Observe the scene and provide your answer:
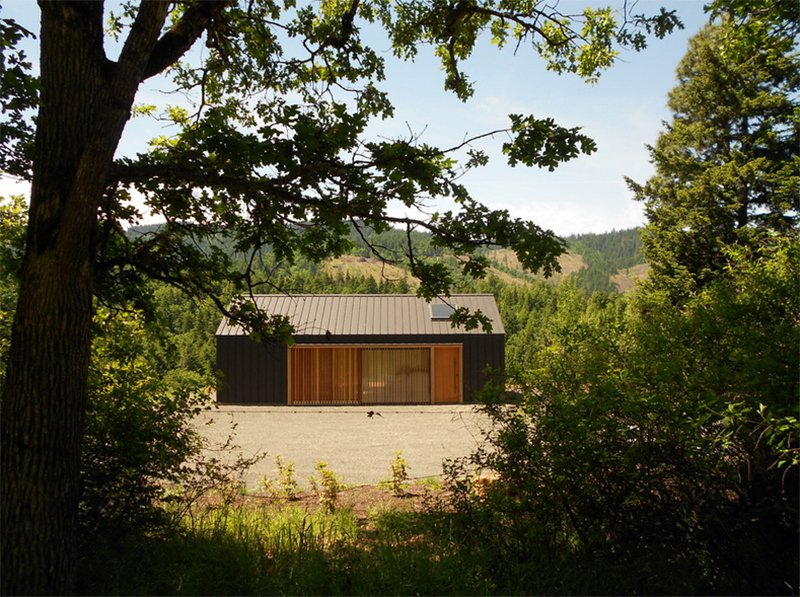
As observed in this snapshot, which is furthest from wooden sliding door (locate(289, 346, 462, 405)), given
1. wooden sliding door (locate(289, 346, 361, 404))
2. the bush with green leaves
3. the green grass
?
the bush with green leaves

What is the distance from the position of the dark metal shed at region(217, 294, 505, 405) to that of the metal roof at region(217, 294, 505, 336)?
4 centimetres

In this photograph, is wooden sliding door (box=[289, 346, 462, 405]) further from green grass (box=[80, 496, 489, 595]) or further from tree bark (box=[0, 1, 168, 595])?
tree bark (box=[0, 1, 168, 595])

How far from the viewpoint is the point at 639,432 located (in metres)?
3.94

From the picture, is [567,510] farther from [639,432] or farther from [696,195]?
[696,195]

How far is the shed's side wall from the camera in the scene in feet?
62.4

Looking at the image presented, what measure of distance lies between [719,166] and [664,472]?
1446 cm

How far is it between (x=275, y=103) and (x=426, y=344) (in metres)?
13.9

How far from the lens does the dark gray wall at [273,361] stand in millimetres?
19062

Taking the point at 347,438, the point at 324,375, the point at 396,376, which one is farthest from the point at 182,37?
the point at 396,376

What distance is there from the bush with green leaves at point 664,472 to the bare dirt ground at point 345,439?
9.74ft

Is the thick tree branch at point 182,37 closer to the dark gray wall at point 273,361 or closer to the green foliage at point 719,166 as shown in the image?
the green foliage at point 719,166

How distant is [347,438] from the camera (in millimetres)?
12961

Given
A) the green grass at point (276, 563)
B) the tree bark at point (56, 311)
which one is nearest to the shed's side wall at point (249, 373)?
the green grass at point (276, 563)

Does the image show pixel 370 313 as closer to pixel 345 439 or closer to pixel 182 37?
pixel 345 439
